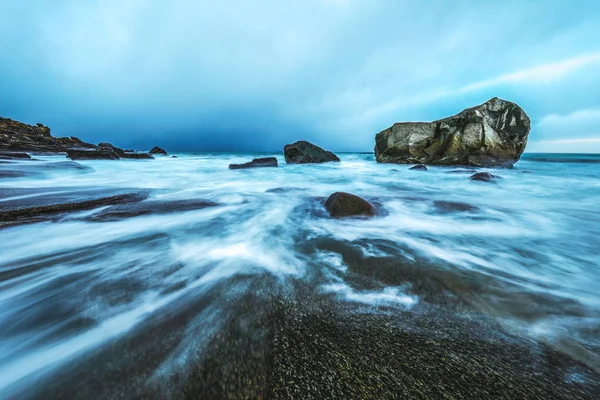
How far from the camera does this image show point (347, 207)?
13.7 ft

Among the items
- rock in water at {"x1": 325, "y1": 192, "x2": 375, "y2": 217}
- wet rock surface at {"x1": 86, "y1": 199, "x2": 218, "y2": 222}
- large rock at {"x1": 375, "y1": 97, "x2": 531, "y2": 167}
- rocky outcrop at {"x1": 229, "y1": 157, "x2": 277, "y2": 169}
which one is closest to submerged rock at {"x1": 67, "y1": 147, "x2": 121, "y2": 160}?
rocky outcrop at {"x1": 229, "y1": 157, "x2": 277, "y2": 169}

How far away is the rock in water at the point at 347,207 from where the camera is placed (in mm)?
4113

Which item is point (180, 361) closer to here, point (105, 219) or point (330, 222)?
point (330, 222)

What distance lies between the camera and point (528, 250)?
9.63 feet

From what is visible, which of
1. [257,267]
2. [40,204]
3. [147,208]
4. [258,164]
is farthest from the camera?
[258,164]

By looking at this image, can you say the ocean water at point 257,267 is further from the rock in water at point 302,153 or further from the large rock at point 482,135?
the rock in water at point 302,153

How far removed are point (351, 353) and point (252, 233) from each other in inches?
96.7

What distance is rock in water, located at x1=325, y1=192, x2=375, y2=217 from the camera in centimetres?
411

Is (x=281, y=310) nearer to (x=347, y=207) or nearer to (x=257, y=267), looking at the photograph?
(x=257, y=267)

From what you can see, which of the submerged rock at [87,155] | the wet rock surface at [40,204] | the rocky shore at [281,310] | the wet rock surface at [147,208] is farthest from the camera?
the submerged rock at [87,155]

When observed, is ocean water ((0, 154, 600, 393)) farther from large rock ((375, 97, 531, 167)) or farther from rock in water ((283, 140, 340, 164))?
rock in water ((283, 140, 340, 164))

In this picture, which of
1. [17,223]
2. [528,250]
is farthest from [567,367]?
[17,223]

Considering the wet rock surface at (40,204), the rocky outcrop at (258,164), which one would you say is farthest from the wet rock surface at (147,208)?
the rocky outcrop at (258,164)

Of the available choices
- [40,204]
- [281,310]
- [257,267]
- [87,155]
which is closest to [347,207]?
[257,267]
